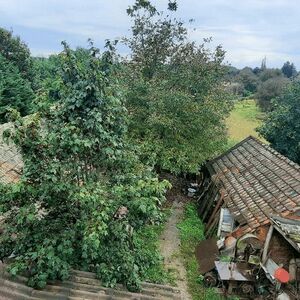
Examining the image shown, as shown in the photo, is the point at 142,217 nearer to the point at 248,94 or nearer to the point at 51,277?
the point at 51,277

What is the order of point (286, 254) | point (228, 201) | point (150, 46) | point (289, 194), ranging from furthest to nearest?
1. point (150, 46)
2. point (228, 201)
3. point (289, 194)
4. point (286, 254)

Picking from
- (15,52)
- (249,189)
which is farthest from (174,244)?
(15,52)

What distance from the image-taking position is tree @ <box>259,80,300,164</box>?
21.7m

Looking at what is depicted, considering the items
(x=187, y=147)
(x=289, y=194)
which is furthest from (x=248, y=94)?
(x=289, y=194)

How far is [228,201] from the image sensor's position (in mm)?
14383

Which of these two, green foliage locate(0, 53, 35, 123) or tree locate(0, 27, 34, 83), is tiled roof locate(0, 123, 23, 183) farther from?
tree locate(0, 27, 34, 83)

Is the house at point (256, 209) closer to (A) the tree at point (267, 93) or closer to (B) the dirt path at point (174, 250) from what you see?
(B) the dirt path at point (174, 250)

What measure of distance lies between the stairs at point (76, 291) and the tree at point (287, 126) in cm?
1793

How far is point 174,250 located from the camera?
14500 millimetres

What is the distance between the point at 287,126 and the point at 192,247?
11.2m

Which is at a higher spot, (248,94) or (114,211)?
(114,211)

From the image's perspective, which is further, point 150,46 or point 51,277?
point 150,46

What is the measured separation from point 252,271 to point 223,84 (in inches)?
576

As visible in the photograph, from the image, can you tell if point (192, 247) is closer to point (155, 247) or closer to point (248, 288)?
point (155, 247)
